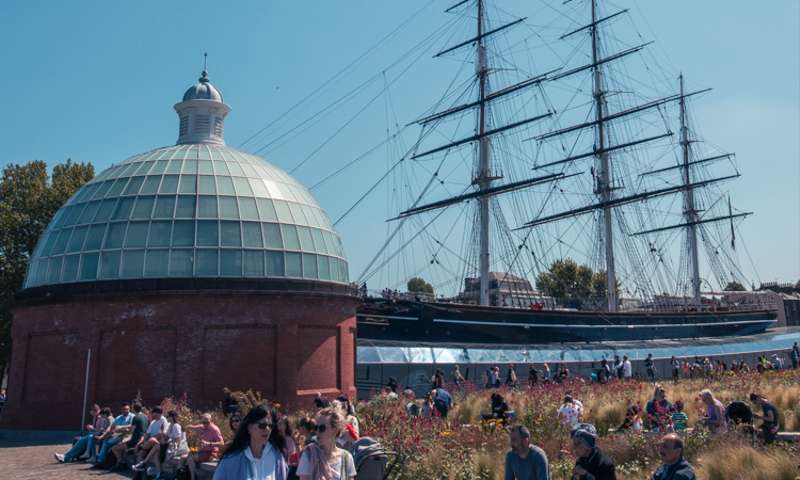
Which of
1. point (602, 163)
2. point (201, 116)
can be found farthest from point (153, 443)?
point (602, 163)

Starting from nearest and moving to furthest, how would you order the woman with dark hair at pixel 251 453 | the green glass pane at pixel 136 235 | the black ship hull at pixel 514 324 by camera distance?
the woman with dark hair at pixel 251 453, the green glass pane at pixel 136 235, the black ship hull at pixel 514 324

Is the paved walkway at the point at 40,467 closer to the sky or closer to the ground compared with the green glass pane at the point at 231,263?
closer to the ground

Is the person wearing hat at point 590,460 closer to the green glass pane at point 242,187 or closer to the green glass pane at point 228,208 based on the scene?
the green glass pane at point 228,208

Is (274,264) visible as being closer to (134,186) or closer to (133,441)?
(134,186)

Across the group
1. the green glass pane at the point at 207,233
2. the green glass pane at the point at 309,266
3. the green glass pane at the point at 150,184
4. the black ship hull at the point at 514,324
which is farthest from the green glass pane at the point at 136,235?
the black ship hull at the point at 514,324

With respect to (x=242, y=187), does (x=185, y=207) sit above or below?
below

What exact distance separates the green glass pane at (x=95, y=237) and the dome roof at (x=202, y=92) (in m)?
7.62

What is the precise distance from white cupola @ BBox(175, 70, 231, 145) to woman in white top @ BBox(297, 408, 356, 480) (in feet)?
72.0

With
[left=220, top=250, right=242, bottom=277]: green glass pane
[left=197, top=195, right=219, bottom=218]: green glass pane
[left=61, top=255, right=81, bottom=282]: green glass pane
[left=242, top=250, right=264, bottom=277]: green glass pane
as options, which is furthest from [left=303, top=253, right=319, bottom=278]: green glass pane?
[left=61, top=255, right=81, bottom=282]: green glass pane

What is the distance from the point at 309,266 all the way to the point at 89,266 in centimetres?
675

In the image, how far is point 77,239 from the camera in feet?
67.4

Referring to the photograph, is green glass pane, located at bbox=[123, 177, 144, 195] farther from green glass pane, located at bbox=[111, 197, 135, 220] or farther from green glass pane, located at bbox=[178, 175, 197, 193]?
green glass pane, located at bbox=[178, 175, 197, 193]

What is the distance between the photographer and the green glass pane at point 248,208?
20953 millimetres

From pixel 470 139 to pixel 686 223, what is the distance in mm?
34130
